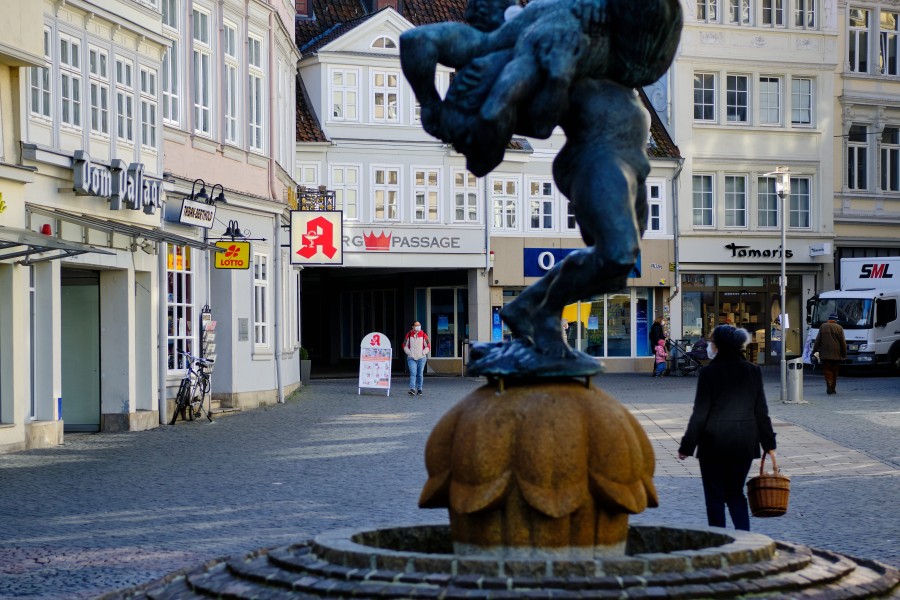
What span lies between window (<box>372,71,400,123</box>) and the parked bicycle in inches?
763

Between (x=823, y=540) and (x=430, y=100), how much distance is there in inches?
220

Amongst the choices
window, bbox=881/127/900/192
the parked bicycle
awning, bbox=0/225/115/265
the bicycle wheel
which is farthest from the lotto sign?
window, bbox=881/127/900/192

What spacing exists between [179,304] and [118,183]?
4287mm

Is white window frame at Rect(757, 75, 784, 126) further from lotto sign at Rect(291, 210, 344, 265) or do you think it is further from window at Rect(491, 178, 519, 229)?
lotto sign at Rect(291, 210, 344, 265)

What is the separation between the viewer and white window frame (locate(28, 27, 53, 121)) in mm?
20609

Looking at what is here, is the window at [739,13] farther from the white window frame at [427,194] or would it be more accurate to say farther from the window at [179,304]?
the window at [179,304]

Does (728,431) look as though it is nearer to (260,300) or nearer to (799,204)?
(260,300)

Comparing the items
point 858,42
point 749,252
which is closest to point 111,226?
point 749,252

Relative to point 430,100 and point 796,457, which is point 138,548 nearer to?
point 430,100

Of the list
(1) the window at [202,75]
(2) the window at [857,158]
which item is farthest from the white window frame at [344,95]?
(2) the window at [857,158]

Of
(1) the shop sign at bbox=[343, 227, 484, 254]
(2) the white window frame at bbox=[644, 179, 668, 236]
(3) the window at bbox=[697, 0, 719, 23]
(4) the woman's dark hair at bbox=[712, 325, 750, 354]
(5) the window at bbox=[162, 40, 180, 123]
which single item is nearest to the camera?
(4) the woman's dark hair at bbox=[712, 325, 750, 354]

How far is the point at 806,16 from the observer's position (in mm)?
50625

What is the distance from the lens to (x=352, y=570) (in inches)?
256

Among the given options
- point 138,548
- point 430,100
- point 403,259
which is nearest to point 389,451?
point 138,548
